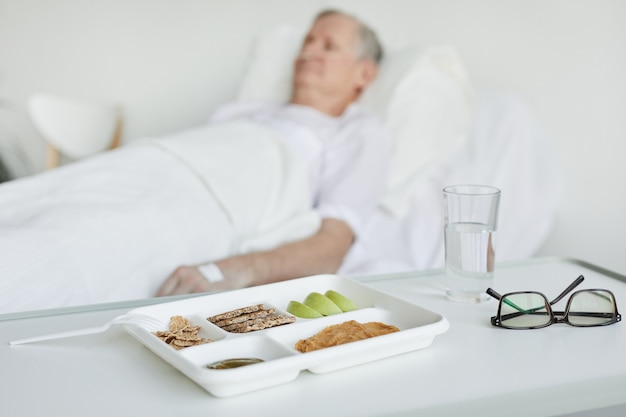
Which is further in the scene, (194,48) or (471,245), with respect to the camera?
(194,48)

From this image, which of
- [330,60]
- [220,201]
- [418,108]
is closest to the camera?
[220,201]

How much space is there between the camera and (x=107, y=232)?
4.45 feet

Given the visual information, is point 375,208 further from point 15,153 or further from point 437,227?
point 15,153

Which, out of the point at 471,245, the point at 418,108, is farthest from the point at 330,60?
the point at 471,245

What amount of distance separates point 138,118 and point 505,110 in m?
1.34

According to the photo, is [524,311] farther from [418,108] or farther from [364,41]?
[364,41]

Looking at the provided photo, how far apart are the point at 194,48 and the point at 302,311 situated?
2073mm

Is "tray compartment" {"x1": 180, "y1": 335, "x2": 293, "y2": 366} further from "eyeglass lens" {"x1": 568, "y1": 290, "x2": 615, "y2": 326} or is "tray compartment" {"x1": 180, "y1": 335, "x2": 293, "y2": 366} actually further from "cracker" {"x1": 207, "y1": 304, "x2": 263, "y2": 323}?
"eyeglass lens" {"x1": 568, "y1": 290, "x2": 615, "y2": 326}

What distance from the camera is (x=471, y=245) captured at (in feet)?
3.34

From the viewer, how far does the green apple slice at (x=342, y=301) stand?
93 cm

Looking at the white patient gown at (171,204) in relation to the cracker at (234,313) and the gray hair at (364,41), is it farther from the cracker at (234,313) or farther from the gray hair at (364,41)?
the cracker at (234,313)

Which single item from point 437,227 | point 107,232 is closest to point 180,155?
point 107,232

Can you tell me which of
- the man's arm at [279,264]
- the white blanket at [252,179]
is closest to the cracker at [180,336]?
the man's arm at [279,264]

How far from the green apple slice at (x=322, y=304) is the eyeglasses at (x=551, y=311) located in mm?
190
